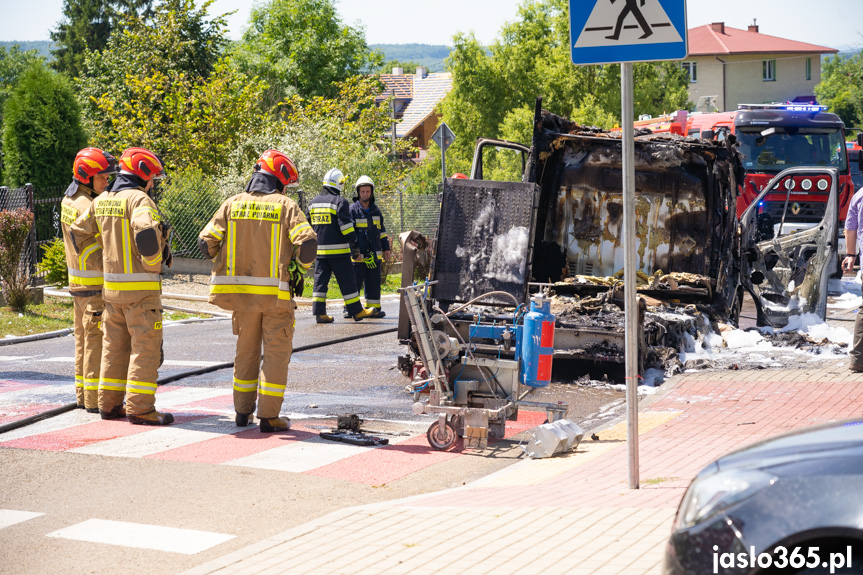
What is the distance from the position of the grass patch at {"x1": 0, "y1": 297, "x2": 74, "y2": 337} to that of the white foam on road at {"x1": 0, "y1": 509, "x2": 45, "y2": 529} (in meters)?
8.21

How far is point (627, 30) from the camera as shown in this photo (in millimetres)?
5156

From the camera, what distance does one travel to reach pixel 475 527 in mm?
4730

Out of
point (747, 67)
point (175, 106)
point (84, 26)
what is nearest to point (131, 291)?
point (175, 106)

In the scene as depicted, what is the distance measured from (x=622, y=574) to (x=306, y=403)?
470 centimetres

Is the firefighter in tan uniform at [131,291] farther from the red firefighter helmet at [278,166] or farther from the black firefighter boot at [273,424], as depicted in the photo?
the red firefighter helmet at [278,166]

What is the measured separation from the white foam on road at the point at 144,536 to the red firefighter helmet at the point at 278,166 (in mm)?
2926

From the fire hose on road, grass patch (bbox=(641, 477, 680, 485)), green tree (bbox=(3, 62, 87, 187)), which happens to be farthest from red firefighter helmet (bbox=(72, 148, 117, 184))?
green tree (bbox=(3, 62, 87, 187))

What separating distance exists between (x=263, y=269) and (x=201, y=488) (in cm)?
182

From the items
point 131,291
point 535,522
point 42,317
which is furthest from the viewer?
point 42,317

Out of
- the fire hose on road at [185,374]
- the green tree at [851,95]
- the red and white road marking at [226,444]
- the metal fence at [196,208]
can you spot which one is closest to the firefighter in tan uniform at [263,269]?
the red and white road marking at [226,444]

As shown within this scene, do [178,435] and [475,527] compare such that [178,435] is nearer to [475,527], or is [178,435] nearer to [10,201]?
[475,527]

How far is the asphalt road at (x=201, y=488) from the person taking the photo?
4664 millimetres

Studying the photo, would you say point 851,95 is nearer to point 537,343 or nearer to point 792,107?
point 792,107

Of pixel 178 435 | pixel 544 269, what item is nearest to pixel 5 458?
pixel 178 435
